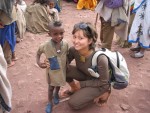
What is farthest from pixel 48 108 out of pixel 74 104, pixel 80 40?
pixel 80 40

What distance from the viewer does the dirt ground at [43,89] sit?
11.0 ft

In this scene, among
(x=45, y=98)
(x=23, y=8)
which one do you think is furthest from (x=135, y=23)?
(x=23, y=8)

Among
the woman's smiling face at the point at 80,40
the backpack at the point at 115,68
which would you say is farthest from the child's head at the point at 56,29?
the backpack at the point at 115,68

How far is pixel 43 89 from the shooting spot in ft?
12.3

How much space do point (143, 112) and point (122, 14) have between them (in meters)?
1.65

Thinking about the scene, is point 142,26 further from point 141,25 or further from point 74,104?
point 74,104

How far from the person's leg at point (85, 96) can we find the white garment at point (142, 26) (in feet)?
5.81

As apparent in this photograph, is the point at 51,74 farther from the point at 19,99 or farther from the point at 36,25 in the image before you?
the point at 36,25

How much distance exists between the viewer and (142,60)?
477 cm

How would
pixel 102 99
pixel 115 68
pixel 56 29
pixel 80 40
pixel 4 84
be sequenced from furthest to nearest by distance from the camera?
pixel 102 99
pixel 115 68
pixel 80 40
pixel 56 29
pixel 4 84

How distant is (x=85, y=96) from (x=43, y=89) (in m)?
0.87

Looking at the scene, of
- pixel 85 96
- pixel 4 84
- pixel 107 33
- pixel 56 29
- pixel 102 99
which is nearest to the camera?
pixel 4 84

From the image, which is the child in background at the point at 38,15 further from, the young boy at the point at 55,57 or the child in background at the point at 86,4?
the young boy at the point at 55,57

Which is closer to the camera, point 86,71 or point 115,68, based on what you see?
point 115,68
